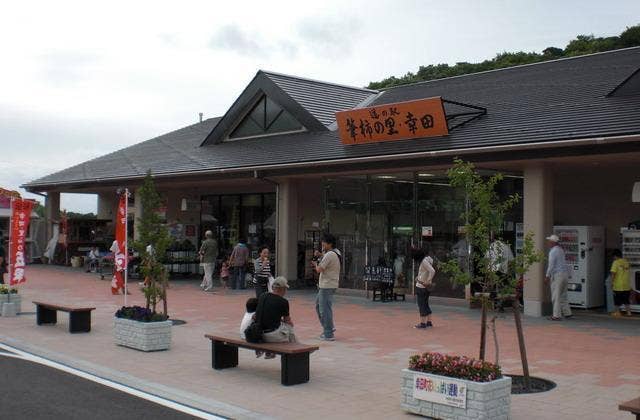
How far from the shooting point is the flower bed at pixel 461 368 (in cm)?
667

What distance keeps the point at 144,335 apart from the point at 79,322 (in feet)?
8.38

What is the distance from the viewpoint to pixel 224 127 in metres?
25.2

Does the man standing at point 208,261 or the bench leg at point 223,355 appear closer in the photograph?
the bench leg at point 223,355

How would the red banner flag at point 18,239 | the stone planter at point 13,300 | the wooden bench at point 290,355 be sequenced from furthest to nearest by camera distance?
the red banner flag at point 18,239 < the stone planter at point 13,300 < the wooden bench at point 290,355

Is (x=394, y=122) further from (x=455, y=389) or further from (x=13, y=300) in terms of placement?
(x=455, y=389)

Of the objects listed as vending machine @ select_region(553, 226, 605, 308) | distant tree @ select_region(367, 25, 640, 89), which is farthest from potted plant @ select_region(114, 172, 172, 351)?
distant tree @ select_region(367, 25, 640, 89)

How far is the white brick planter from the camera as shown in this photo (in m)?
10.5

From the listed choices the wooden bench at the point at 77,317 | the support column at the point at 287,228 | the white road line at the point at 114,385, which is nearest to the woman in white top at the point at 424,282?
the wooden bench at the point at 77,317

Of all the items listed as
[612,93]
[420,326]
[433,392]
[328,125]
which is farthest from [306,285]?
[433,392]

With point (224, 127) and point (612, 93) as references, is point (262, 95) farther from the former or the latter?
point (612, 93)

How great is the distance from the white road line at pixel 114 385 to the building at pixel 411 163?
9025 mm

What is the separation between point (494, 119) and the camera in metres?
16.6

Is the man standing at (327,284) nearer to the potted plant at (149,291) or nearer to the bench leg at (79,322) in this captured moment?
the potted plant at (149,291)

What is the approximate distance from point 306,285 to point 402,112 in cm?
695
